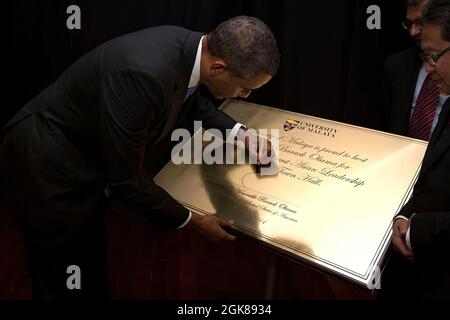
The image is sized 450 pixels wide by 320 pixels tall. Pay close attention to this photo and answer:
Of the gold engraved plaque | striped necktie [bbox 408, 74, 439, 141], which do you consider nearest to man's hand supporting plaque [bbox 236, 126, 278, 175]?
the gold engraved plaque

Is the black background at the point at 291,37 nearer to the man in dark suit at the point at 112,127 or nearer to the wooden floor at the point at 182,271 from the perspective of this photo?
the wooden floor at the point at 182,271

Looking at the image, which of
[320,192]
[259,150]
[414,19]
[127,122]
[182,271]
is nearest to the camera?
[127,122]

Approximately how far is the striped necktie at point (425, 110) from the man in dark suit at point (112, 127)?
0.89m

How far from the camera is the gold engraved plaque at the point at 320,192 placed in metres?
1.22

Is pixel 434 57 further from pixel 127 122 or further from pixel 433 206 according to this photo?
pixel 127 122

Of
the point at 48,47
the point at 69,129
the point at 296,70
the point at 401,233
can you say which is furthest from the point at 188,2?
the point at 401,233

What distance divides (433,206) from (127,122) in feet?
3.09

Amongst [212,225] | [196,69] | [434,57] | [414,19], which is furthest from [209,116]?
[414,19]

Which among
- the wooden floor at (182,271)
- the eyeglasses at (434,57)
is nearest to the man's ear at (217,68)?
the eyeglasses at (434,57)

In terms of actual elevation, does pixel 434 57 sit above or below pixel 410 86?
above

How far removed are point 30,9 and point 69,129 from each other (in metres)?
1.71

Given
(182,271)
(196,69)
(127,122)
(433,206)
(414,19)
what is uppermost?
(414,19)

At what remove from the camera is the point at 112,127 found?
1.14m

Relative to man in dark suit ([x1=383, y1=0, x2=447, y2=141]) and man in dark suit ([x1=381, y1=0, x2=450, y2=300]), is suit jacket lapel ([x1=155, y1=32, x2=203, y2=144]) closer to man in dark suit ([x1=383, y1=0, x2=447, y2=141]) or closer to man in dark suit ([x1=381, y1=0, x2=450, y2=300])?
man in dark suit ([x1=381, y1=0, x2=450, y2=300])
